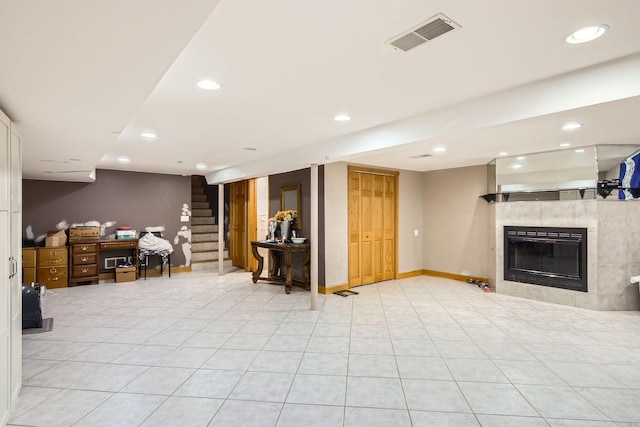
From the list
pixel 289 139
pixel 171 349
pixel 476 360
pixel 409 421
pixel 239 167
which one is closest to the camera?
pixel 409 421

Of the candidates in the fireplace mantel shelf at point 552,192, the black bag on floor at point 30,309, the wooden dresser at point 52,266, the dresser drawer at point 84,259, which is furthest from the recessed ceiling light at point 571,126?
the wooden dresser at point 52,266

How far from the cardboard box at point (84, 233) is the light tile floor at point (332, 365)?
175 centimetres

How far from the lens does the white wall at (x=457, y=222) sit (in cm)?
643

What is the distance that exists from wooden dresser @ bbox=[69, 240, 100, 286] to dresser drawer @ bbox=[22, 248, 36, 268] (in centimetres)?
53

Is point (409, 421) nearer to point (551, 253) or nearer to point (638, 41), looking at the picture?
point (638, 41)

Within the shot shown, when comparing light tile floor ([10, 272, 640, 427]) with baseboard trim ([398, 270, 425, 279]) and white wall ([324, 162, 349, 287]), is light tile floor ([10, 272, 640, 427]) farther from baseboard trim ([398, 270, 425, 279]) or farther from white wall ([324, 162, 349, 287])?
baseboard trim ([398, 270, 425, 279])

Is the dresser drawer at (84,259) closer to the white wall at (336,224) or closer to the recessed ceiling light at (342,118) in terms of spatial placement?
the white wall at (336,224)

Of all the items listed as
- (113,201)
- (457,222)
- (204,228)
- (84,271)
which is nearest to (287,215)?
(457,222)

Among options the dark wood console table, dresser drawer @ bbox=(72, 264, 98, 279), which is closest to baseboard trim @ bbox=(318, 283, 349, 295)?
Answer: the dark wood console table

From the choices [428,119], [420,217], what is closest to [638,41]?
[428,119]

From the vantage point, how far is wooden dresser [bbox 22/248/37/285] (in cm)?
596

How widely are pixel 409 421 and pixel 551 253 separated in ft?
14.0

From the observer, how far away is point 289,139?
4371 mm

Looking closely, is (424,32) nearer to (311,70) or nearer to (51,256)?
(311,70)
